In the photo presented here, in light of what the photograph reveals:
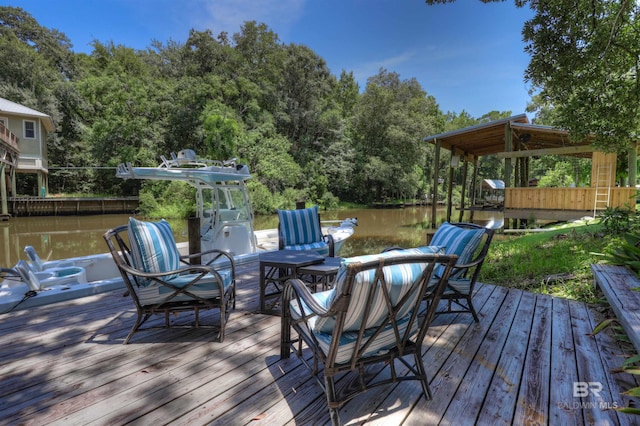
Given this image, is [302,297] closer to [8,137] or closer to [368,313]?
[368,313]

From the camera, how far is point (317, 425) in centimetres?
162

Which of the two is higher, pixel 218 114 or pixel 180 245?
pixel 218 114

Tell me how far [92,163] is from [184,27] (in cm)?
1299

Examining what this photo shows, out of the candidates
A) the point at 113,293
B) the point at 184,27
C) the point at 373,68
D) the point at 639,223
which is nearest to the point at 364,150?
the point at 373,68

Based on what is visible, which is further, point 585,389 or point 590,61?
point 590,61

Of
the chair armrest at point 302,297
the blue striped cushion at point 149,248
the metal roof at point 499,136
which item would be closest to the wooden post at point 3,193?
the blue striped cushion at point 149,248

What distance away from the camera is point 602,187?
29.6ft

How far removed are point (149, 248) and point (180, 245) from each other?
4.32 metres

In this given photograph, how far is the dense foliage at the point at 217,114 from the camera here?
21.5m

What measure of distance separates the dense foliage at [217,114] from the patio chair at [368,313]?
64.4 feet

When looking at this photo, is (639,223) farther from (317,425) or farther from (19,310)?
(19,310)

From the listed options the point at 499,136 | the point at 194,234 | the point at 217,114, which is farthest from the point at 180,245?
the point at 217,114

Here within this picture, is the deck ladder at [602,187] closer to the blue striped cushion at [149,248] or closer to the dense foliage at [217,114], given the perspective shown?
the blue striped cushion at [149,248]

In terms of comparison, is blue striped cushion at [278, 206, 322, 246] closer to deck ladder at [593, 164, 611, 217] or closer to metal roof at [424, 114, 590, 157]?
metal roof at [424, 114, 590, 157]
